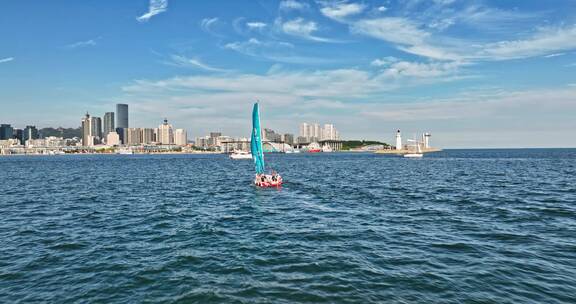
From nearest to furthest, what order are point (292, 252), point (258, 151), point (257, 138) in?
point (292, 252) < point (257, 138) < point (258, 151)

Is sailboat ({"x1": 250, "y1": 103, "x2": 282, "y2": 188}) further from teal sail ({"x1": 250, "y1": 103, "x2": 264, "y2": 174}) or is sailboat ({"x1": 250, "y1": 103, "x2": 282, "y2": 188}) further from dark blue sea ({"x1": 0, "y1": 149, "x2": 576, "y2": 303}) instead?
dark blue sea ({"x1": 0, "y1": 149, "x2": 576, "y2": 303})

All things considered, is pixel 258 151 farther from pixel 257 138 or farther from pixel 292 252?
pixel 292 252

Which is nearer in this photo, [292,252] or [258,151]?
[292,252]

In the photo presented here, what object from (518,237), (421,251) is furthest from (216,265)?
(518,237)

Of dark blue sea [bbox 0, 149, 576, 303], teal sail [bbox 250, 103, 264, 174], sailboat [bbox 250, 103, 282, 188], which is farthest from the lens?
sailboat [bbox 250, 103, 282, 188]

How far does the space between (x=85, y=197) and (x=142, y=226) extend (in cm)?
2717

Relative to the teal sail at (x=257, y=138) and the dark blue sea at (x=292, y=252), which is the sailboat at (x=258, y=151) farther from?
the dark blue sea at (x=292, y=252)

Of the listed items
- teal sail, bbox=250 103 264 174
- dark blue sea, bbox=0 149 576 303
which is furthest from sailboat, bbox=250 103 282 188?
dark blue sea, bbox=0 149 576 303

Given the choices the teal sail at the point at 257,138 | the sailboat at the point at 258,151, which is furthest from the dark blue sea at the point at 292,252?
the teal sail at the point at 257,138

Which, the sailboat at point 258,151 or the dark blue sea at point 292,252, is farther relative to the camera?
the sailboat at point 258,151

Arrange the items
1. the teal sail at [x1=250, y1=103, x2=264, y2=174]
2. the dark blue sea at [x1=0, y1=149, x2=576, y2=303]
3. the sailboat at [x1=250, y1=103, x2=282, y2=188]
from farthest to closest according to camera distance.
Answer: the sailboat at [x1=250, y1=103, x2=282, y2=188] → the teal sail at [x1=250, y1=103, x2=264, y2=174] → the dark blue sea at [x1=0, y1=149, x2=576, y2=303]

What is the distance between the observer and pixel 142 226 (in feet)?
111

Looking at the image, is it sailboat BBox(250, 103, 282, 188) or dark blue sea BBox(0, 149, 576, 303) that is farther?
sailboat BBox(250, 103, 282, 188)

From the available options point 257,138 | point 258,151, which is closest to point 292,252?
point 257,138
